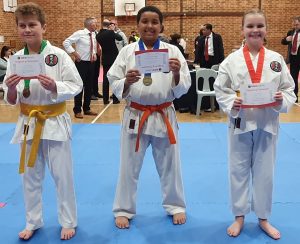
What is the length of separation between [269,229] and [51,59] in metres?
2.06

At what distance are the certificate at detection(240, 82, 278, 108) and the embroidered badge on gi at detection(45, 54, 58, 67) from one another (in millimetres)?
1321

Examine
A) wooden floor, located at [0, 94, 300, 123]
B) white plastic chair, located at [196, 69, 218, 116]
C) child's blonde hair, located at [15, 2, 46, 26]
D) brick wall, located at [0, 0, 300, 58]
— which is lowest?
wooden floor, located at [0, 94, 300, 123]

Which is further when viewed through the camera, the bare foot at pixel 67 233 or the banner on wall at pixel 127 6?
the banner on wall at pixel 127 6

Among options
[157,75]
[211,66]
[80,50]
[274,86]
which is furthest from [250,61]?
[211,66]

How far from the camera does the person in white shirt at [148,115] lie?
2.89 meters

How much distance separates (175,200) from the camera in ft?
10.8

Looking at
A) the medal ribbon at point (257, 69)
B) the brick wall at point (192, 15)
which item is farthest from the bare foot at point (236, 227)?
the brick wall at point (192, 15)

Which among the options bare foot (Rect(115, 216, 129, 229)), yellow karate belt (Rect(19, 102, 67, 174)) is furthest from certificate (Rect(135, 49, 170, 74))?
bare foot (Rect(115, 216, 129, 229))

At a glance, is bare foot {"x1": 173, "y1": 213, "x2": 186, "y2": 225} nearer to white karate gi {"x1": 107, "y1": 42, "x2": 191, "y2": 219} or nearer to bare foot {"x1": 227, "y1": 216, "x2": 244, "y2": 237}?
white karate gi {"x1": 107, "y1": 42, "x2": 191, "y2": 219}

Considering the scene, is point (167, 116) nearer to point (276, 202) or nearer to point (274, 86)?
point (274, 86)

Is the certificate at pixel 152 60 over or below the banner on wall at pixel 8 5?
below

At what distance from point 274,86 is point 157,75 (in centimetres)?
85

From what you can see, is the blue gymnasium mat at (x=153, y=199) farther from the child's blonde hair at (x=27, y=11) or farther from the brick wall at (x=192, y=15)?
the brick wall at (x=192, y=15)

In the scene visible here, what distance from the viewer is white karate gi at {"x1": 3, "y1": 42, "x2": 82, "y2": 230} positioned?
273 cm
